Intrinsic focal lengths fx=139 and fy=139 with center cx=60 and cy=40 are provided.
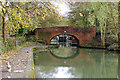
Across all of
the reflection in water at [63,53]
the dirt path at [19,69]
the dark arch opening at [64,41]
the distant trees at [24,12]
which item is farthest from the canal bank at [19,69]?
the dark arch opening at [64,41]

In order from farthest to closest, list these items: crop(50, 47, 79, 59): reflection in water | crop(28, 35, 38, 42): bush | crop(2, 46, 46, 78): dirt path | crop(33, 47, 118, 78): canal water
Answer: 1. crop(28, 35, 38, 42): bush
2. crop(50, 47, 79, 59): reflection in water
3. crop(33, 47, 118, 78): canal water
4. crop(2, 46, 46, 78): dirt path

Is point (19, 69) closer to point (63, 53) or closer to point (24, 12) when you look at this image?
point (24, 12)

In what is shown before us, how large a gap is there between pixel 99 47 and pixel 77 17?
6.58 meters

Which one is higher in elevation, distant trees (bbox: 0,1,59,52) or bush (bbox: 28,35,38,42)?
distant trees (bbox: 0,1,59,52)

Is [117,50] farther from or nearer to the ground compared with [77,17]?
nearer to the ground

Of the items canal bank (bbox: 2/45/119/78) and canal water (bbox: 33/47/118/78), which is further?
canal water (bbox: 33/47/118/78)

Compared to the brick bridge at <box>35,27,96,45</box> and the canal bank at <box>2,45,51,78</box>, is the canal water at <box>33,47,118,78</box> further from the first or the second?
the brick bridge at <box>35,27,96,45</box>

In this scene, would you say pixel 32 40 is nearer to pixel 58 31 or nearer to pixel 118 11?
pixel 58 31

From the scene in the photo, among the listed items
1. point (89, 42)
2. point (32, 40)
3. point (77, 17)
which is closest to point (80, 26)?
point (77, 17)

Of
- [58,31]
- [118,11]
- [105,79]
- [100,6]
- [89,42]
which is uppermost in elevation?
[100,6]

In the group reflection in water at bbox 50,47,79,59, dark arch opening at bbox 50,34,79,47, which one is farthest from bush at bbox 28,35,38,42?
dark arch opening at bbox 50,34,79,47

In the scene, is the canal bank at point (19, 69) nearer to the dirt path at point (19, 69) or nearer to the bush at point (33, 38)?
the dirt path at point (19, 69)

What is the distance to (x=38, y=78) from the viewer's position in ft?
15.0

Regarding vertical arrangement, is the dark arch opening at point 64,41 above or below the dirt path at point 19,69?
above
